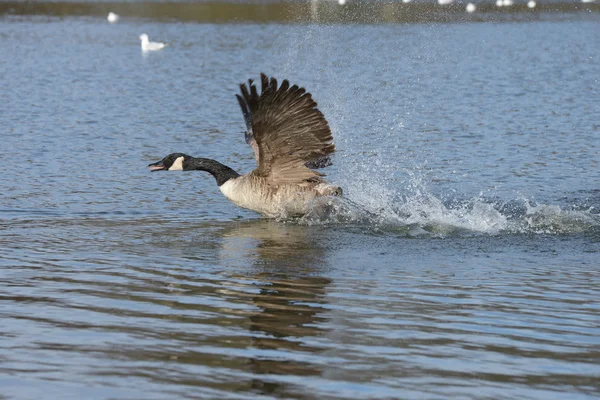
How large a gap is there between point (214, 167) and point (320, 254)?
2.27 metres

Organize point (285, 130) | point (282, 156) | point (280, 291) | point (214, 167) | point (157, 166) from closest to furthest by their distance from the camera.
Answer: point (280, 291), point (285, 130), point (282, 156), point (214, 167), point (157, 166)

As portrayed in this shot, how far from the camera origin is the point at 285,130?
31.6 ft

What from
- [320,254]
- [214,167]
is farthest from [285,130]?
[320,254]

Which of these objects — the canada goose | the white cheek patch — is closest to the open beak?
the white cheek patch

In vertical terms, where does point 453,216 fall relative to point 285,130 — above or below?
below

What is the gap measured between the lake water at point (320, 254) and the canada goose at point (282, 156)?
260 mm

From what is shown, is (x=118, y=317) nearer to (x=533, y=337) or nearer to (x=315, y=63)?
(x=533, y=337)

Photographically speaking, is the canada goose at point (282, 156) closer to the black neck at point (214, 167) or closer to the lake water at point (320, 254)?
the black neck at point (214, 167)

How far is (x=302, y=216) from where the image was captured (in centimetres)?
1037

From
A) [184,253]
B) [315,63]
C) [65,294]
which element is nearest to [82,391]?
[65,294]

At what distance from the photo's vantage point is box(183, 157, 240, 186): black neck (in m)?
10.5

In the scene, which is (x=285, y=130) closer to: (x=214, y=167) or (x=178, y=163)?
(x=214, y=167)

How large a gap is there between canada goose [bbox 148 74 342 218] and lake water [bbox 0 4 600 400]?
26 centimetres

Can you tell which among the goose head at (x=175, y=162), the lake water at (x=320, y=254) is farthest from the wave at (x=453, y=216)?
the goose head at (x=175, y=162)
